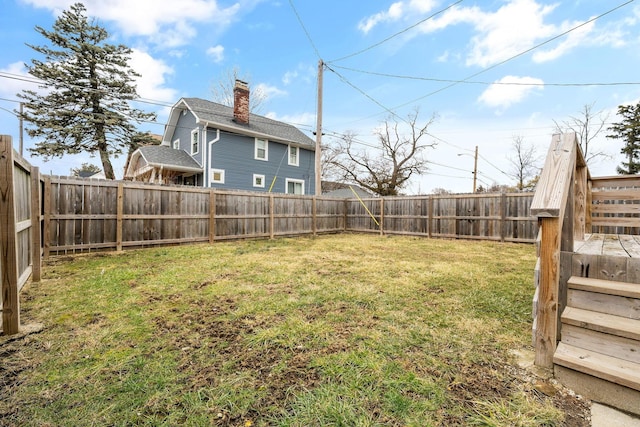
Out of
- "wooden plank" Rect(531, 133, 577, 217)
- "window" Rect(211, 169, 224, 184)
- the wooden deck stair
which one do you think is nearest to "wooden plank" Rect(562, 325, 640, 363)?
the wooden deck stair

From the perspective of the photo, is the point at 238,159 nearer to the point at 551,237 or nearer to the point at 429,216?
the point at 429,216

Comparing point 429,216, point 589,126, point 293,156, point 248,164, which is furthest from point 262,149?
point 589,126

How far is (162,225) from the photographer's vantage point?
704 cm

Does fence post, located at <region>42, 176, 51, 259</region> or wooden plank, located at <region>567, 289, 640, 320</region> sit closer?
wooden plank, located at <region>567, 289, 640, 320</region>

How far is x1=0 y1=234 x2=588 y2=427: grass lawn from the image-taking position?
140cm

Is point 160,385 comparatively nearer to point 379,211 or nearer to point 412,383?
point 412,383

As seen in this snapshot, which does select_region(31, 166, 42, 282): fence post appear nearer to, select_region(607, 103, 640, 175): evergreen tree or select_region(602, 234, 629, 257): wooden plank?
select_region(602, 234, 629, 257): wooden plank

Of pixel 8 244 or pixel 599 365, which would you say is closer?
pixel 599 365

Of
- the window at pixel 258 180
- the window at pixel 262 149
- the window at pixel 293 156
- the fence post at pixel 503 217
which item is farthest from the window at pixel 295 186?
the fence post at pixel 503 217

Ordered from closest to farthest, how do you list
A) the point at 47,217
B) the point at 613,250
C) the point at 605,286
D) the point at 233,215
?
the point at 605,286, the point at 613,250, the point at 47,217, the point at 233,215

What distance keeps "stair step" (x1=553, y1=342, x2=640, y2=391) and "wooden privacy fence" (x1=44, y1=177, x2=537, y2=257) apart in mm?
7665

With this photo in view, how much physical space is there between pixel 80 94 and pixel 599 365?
867 inches

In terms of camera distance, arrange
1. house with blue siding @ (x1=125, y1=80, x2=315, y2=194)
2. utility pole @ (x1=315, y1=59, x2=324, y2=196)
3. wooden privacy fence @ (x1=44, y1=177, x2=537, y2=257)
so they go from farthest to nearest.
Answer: house with blue siding @ (x1=125, y1=80, x2=315, y2=194)
utility pole @ (x1=315, y1=59, x2=324, y2=196)
wooden privacy fence @ (x1=44, y1=177, x2=537, y2=257)

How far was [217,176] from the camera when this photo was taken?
13727 millimetres
